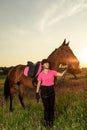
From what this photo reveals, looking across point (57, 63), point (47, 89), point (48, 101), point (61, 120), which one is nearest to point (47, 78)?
point (47, 89)

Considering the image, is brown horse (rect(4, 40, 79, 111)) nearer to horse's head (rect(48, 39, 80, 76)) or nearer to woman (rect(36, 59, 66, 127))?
horse's head (rect(48, 39, 80, 76))

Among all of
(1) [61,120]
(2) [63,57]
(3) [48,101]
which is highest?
(2) [63,57]

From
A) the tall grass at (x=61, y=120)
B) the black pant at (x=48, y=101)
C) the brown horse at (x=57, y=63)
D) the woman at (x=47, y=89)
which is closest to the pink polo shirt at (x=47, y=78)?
the woman at (x=47, y=89)

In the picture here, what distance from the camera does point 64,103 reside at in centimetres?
1159

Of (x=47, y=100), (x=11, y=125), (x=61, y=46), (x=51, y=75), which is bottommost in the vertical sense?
(x=11, y=125)

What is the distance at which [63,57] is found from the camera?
1405 cm

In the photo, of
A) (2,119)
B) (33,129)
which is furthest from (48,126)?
(2,119)

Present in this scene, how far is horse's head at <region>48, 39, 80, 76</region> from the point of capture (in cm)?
1393

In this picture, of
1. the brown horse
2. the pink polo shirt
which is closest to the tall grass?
the pink polo shirt

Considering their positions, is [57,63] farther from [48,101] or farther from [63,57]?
[48,101]

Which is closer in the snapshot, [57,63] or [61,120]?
[61,120]

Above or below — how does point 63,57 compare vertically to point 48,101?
above

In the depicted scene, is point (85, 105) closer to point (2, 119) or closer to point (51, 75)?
point (51, 75)

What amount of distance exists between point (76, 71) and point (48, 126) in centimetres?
576
